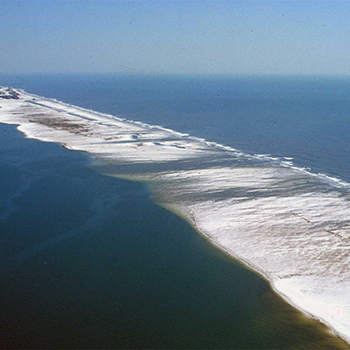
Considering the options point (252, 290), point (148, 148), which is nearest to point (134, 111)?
point (148, 148)

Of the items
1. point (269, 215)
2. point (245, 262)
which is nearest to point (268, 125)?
point (269, 215)

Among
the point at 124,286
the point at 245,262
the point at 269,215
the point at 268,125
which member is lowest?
the point at 124,286

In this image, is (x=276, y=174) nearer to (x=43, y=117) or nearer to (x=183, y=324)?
(x=183, y=324)

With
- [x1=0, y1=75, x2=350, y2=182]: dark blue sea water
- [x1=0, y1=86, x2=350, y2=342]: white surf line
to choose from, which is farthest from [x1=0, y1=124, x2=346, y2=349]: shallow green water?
[x1=0, y1=75, x2=350, y2=182]: dark blue sea water

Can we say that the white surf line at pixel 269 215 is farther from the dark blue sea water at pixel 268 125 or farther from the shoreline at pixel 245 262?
the dark blue sea water at pixel 268 125

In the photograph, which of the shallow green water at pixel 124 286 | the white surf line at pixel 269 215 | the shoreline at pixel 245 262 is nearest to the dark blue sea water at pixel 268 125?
the white surf line at pixel 269 215

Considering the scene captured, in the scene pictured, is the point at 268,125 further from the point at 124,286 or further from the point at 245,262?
the point at 124,286
